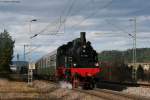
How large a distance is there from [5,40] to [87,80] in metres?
98.4

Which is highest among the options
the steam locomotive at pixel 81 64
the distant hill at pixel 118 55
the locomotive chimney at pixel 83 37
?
the distant hill at pixel 118 55

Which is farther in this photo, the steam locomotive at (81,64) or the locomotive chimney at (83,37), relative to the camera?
the locomotive chimney at (83,37)

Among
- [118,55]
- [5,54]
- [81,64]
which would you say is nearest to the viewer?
[81,64]

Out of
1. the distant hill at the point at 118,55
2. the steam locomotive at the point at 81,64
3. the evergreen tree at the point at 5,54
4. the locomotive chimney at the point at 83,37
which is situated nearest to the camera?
the steam locomotive at the point at 81,64

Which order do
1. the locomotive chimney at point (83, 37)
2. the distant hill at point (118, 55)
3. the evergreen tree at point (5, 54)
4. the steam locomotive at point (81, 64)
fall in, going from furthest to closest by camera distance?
1. the distant hill at point (118, 55)
2. the evergreen tree at point (5, 54)
3. the locomotive chimney at point (83, 37)
4. the steam locomotive at point (81, 64)

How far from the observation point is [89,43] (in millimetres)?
38812

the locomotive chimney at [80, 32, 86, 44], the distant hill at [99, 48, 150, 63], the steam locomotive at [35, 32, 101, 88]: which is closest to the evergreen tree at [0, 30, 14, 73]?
the distant hill at [99, 48, 150, 63]

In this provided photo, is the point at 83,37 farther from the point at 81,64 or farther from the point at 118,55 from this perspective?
the point at 118,55

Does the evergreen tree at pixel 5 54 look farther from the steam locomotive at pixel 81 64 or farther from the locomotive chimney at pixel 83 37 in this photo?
the locomotive chimney at pixel 83 37

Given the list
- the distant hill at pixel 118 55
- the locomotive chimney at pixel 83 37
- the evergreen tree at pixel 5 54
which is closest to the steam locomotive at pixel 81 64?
the locomotive chimney at pixel 83 37

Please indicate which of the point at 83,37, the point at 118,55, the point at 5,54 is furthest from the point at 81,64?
the point at 118,55

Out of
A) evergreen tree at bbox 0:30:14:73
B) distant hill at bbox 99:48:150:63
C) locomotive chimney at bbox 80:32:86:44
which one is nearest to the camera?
locomotive chimney at bbox 80:32:86:44

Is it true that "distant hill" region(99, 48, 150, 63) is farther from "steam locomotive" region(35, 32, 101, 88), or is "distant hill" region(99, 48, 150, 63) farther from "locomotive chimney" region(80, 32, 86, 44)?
"locomotive chimney" region(80, 32, 86, 44)

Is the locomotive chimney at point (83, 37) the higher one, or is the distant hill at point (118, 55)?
the distant hill at point (118, 55)
